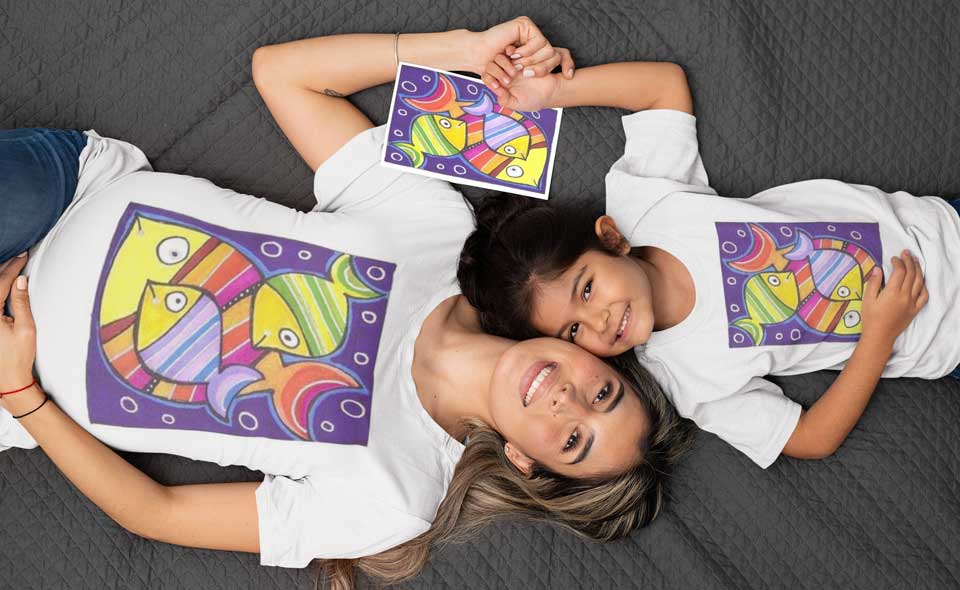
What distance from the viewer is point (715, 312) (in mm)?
1602

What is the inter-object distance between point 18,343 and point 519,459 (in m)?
0.92

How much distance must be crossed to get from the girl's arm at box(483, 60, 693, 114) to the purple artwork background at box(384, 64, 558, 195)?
0.04 meters

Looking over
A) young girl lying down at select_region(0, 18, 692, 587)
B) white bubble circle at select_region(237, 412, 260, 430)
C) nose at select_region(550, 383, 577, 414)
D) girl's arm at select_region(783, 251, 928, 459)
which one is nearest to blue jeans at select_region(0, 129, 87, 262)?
young girl lying down at select_region(0, 18, 692, 587)

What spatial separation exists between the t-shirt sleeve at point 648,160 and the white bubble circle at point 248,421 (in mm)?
827

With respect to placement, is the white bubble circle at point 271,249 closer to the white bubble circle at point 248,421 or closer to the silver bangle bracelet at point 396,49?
the white bubble circle at point 248,421

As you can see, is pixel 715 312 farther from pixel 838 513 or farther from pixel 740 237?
pixel 838 513

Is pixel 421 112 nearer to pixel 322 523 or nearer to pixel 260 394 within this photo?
pixel 260 394

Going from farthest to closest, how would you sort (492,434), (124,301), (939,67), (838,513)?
(939,67), (838,513), (492,434), (124,301)

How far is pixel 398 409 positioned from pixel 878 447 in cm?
100

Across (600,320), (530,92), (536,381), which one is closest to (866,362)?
(600,320)

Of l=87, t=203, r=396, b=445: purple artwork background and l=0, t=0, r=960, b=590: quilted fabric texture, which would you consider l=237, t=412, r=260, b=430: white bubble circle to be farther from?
l=0, t=0, r=960, b=590: quilted fabric texture

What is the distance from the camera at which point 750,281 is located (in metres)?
1.61

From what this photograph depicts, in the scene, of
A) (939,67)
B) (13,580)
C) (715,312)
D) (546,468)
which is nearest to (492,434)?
(546,468)

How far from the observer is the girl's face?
1460 millimetres
